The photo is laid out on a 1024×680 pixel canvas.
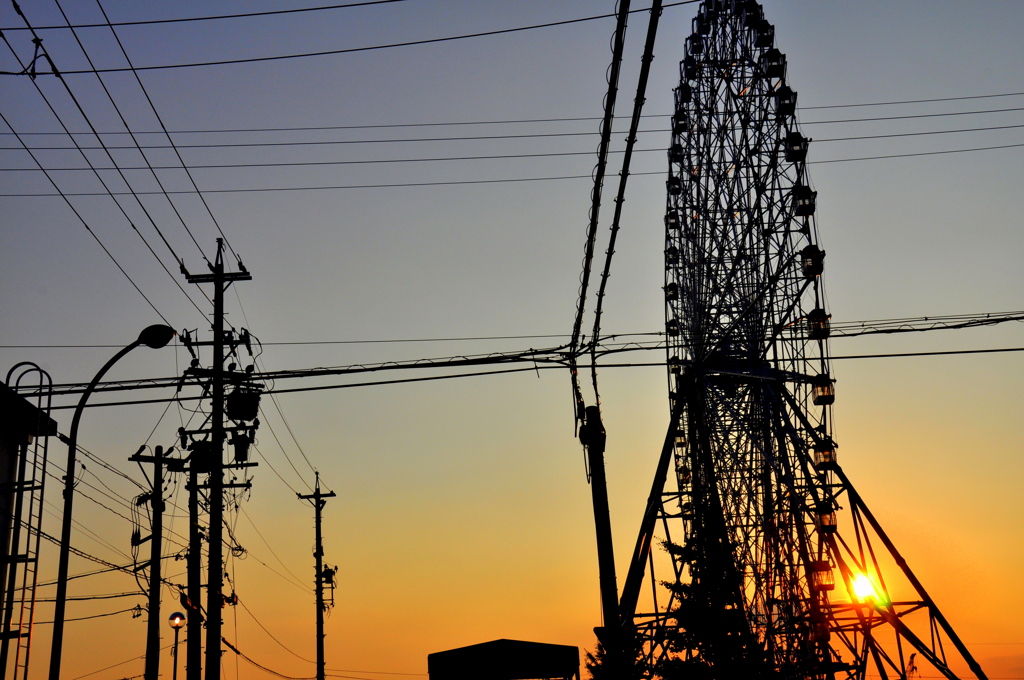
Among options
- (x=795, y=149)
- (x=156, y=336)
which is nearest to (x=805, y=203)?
(x=795, y=149)

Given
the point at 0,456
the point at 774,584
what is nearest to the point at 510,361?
the point at 0,456

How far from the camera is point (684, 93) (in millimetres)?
35562

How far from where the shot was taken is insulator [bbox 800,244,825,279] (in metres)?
30.6

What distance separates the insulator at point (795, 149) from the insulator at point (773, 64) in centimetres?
205

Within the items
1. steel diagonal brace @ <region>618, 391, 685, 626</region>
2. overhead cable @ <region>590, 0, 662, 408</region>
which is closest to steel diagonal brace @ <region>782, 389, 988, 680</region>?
steel diagonal brace @ <region>618, 391, 685, 626</region>

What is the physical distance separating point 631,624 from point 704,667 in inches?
106

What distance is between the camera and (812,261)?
101ft

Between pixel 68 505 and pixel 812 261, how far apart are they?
2209 cm

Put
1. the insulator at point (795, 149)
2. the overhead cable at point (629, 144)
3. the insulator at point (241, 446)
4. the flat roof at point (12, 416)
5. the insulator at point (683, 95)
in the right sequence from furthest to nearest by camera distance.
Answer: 1. the insulator at point (683, 95)
2. the insulator at point (795, 149)
3. the insulator at point (241, 446)
4. the flat roof at point (12, 416)
5. the overhead cable at point (629, 144)

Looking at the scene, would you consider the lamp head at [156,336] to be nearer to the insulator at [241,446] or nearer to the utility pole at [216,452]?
the utility pole at [216,452]

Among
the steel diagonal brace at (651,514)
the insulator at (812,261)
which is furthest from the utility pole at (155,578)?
the insulator at (812,261)

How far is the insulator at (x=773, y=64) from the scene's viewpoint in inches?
1233

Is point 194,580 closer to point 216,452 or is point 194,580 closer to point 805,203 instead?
point 216,452

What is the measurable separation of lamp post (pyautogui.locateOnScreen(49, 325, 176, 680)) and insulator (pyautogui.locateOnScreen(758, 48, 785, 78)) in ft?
69.3
